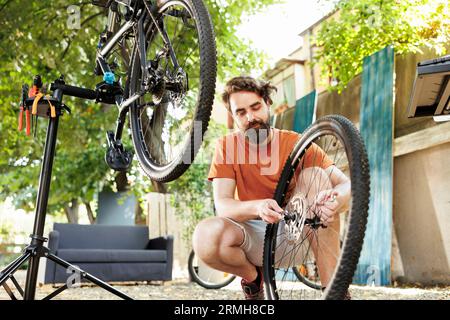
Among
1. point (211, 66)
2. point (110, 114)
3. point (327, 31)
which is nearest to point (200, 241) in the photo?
point (211, 66)

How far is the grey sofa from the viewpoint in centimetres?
440

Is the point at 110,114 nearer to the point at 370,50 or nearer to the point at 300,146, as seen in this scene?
the point at 370,50

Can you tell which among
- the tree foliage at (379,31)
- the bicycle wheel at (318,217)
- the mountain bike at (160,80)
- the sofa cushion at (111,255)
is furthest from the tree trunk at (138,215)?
the bicycle wheel at (318,217)

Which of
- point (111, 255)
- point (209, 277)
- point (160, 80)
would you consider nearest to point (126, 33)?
point (160, 80)

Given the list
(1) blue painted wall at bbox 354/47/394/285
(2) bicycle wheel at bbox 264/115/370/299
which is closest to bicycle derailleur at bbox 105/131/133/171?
(2) bicycle wheel at bbox 264/115/370/299

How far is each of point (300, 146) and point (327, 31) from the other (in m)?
2.67

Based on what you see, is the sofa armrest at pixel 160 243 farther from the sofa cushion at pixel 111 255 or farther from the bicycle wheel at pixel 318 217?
the bicycle wheel at pixel 318 217

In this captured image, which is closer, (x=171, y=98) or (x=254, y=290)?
(x=171, y=98)

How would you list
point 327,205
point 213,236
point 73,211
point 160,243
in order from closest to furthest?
point 327,205 → point 213,236 → point 160,243 → point 73,211

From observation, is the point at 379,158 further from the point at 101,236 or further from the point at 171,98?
the point at 101,236

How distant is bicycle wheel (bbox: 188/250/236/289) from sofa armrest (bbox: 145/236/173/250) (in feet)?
1.21

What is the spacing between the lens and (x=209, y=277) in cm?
437

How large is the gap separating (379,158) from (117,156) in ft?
8.06

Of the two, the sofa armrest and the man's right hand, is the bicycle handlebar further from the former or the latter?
the sofa armrest
